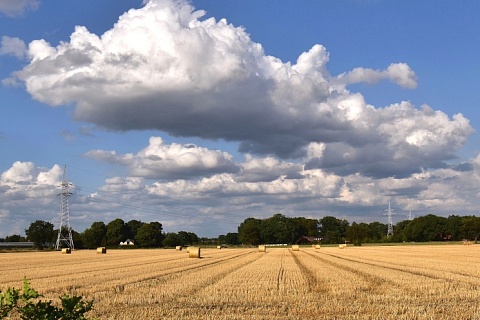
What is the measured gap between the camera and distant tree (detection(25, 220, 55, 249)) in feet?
560

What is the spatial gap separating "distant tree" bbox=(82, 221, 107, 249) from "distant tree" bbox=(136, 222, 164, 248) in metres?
11.3

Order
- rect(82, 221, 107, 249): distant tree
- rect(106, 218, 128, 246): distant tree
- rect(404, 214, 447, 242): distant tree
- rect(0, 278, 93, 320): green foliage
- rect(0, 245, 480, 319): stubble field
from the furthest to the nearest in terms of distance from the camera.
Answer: rect(106, 218, 128, 246): distant tree
rect(404, 214, 447, 242): distant tree
rect(82, 221, 107, 249): distant tree
rect(0, 245, 480, 319): stubble field
rect(0, 278, 93, 320): green foliage

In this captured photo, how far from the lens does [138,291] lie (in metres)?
21.5

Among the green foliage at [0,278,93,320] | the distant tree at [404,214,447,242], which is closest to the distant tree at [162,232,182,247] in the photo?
the distant tree at [404,214,447,242]

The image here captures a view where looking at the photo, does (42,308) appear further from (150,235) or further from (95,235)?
(95,235)

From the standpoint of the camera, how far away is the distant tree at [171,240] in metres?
180

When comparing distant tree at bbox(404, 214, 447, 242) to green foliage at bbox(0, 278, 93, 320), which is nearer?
green foliage at bbox(0, 278, 93, 320)

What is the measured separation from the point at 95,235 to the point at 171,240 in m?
23.7

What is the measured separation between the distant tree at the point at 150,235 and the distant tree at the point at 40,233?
27536 mm

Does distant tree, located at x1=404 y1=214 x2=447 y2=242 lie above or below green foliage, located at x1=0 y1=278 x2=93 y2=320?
above

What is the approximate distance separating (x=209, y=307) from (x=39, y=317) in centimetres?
1053

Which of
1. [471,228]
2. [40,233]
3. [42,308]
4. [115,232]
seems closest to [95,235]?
[115,232]

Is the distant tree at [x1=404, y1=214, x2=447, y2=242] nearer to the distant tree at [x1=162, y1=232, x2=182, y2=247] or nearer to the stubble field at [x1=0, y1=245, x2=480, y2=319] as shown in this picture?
the distant tree at [x1=162, y1=232, x2=182, y2=247]

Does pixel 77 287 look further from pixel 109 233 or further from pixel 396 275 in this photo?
pixel 109 233
